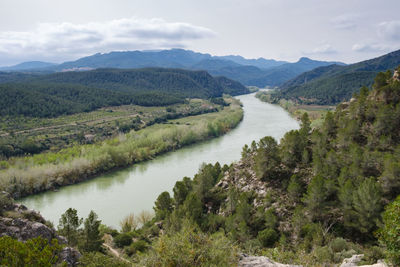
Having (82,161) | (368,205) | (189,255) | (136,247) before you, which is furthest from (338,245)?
(82,161)

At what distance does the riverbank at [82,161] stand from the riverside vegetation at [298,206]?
19.3 metres

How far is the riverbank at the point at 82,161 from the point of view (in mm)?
38594

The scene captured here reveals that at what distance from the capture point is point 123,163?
5159 cm

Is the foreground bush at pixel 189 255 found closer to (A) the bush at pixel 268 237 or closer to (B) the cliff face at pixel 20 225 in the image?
(B) the cliff face at pixel 20 225

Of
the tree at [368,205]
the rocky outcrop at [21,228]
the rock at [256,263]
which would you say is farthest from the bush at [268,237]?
the rocky outcrop at [21,228]

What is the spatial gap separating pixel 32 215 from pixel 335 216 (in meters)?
22.5

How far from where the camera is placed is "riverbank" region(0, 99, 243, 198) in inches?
1519

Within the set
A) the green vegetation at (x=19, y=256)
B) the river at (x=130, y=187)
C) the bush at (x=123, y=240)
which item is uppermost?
the green vegetation at (x=19, y=256)

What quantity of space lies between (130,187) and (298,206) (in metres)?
28.6

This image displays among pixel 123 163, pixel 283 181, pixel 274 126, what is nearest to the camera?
pixel 283 181

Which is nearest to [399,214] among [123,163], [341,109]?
[341,109]

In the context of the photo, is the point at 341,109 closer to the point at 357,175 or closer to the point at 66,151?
the point at 357,175

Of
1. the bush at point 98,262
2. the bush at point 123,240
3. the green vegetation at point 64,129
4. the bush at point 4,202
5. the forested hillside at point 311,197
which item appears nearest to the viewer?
the bush at point 98,262

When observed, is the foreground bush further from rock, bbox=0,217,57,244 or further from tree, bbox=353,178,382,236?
tree, bbox=353,178,382,236
